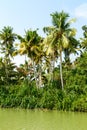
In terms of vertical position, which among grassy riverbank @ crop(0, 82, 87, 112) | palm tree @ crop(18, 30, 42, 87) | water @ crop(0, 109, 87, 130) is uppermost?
palm tree @ crop(18, 30, 42, 87)

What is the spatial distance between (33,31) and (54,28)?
3.77 meters

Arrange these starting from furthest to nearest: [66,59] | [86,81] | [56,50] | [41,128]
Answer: [66,59] < [56,50] < [86,81] < [41,128]

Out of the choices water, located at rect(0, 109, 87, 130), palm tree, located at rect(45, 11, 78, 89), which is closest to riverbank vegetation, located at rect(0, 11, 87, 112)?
palm tree, located at rect(45, 11, 78, 89)

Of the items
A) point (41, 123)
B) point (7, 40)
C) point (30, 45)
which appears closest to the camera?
point (41, 123)

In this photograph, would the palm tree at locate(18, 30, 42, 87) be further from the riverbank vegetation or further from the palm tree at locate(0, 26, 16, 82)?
the palm tree at locate(0, 26, 16, 82)

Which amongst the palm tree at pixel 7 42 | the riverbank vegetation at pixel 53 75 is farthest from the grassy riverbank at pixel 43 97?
the palm tree at pixel 7 42

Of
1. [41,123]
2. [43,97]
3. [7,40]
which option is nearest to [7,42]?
[7,40]

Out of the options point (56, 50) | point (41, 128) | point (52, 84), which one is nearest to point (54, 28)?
point (56, 50)

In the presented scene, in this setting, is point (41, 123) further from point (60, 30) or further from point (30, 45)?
point (30, 45)

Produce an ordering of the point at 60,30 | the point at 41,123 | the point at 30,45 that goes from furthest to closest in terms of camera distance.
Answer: the point at 30,45 < the point at 60,30 < the point at 41,123

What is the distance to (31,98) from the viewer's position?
35531 millimetres

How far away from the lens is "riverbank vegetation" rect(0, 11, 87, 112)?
34031mm

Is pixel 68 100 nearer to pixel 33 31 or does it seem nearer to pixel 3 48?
pixel 33 31

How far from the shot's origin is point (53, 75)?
129 ft
